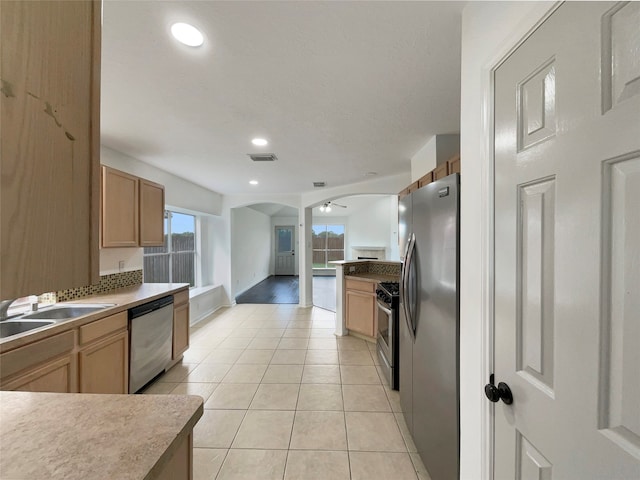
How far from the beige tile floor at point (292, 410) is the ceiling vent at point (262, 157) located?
2.54 metres

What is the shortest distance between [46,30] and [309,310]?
5353 millimetres

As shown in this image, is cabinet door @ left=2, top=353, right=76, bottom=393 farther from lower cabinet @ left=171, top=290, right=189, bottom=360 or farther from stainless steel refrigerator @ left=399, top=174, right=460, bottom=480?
stainless steel refrigerator @ left=399, top=174, right=460, bottom=480

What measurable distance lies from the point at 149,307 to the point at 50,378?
916mm

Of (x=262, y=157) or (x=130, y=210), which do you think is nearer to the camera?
(x=130, y=210)

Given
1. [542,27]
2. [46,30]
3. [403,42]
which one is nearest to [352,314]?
[403,42]

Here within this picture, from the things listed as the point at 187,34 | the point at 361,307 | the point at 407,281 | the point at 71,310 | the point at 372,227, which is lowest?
the point at 361,307

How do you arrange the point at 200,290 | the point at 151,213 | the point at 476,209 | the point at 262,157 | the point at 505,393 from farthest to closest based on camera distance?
the point at 200,290 → the point at 262,157 → the point at 151,213 → the point at 476,209 → the point at 505,393

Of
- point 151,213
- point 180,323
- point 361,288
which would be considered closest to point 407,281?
point 361,288

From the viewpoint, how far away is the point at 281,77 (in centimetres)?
159

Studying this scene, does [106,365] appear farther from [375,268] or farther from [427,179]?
[375,268]

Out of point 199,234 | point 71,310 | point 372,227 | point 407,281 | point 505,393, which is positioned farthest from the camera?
point 372,227

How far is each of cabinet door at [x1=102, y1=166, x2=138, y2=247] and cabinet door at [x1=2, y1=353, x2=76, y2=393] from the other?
3.57 ft

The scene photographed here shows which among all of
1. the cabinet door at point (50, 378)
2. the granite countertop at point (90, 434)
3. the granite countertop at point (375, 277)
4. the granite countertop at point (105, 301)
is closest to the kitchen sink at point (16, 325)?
the granite countertop at point (105, 301)

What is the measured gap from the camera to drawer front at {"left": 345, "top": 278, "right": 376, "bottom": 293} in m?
3.68
